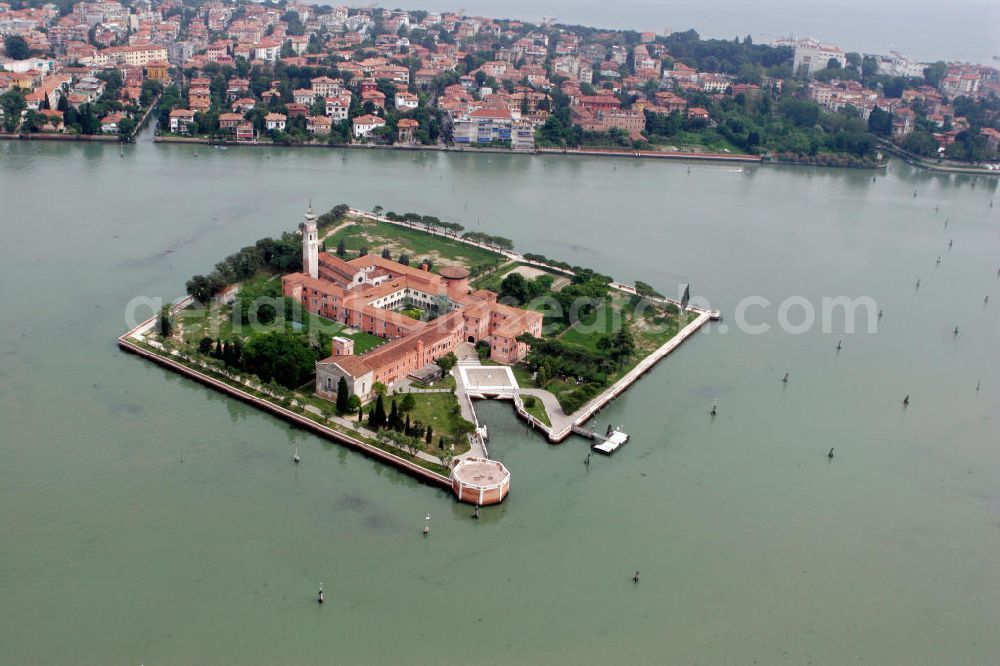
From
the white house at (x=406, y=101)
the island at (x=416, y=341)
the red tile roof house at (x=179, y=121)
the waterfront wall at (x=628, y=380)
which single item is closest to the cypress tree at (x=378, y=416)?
the island at (x=416, y=341)

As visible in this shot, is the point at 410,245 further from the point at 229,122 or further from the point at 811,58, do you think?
the point at 811,58

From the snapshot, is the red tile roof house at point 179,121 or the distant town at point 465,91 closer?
the red tile roof house at point 179,121

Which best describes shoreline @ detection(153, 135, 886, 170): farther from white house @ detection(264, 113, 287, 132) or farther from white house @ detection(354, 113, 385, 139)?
white house @ detection(264, 113, 287, 132)

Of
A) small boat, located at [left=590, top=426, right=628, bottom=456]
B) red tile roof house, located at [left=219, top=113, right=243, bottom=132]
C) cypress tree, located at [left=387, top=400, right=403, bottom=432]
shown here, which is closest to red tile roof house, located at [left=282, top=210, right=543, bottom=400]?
cypress tree, located at [left=387, top=400, right=403, bottom=432]

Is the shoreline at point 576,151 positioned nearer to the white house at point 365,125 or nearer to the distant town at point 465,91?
the distant town at point 465,91

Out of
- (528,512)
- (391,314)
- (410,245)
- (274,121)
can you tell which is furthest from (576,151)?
(528,512)
